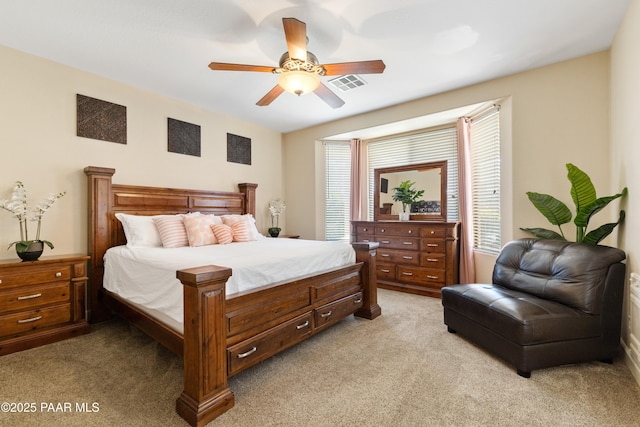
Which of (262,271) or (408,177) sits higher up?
(408,177)

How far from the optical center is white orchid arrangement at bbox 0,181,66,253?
259 cm

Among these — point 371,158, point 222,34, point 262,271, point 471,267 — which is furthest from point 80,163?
point 471,267

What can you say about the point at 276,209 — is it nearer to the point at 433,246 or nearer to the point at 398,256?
the point at 398,256

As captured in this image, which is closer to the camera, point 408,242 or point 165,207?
point 165,207

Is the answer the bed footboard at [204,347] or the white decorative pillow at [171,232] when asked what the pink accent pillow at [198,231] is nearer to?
the white decorative pillow at [171,232]

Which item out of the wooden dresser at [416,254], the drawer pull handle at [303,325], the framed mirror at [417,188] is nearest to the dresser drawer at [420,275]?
the wooden dresser at [416,254]

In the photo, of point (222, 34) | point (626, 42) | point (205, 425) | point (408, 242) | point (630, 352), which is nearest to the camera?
point (205, 425)

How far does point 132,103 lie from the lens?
3.63 meters

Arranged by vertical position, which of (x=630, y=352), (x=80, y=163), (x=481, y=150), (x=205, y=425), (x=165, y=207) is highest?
(x=481, y=150)

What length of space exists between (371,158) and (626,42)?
3.41 meters

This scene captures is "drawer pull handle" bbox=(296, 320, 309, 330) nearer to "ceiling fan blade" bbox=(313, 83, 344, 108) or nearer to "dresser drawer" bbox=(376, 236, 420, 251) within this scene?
"ceiling fan blade" bbox=(313, 83, 344, 108)

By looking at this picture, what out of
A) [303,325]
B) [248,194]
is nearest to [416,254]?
[303,325]

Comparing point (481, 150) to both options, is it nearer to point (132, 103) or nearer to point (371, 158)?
point (371, 158)

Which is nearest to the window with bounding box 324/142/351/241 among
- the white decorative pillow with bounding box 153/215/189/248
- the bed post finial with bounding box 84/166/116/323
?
the white decorative pillow with bounding box 153/215/189/248
